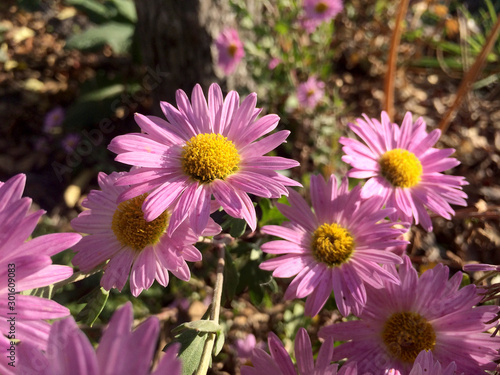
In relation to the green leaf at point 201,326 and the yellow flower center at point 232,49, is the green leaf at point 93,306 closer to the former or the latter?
the green leaf at point 201,326

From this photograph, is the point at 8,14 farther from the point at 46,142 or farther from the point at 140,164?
Result: the point at 140,164

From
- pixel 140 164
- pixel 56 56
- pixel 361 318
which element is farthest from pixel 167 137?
pixel 56 56

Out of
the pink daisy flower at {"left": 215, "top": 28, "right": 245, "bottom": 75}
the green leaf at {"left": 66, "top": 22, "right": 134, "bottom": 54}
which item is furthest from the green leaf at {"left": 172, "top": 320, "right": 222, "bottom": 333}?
the green leaf at {"left": 66, "top": 22, "right": 134, "bottom": 54}

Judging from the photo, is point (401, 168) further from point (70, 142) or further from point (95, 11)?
point (95, 11)

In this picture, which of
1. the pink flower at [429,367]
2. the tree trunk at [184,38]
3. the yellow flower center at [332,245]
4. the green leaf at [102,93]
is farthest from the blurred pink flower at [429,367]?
the green leaf at [102,93]

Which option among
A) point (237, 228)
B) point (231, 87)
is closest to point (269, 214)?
point (237, 228)
